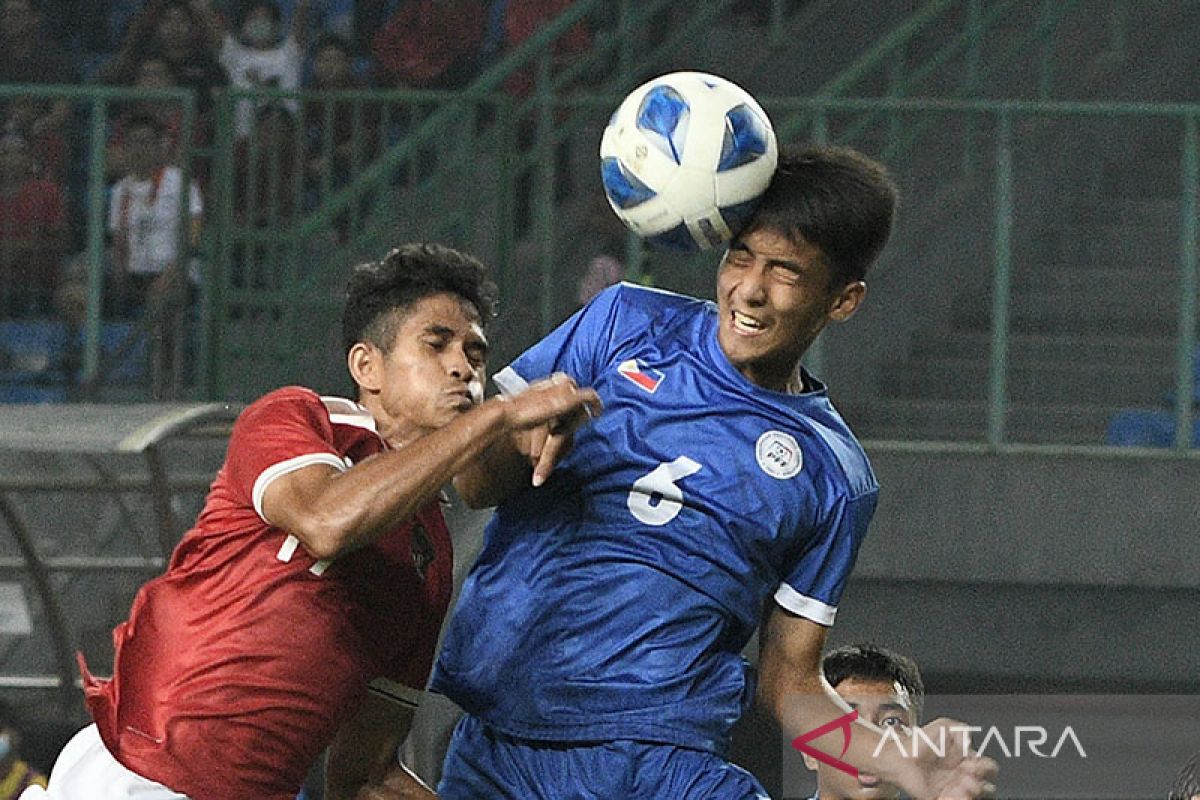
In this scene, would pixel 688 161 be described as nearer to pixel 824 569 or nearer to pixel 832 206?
pixel 832 206

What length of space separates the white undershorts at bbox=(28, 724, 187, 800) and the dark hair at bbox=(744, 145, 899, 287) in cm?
131

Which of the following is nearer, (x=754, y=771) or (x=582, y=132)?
(x=754, y=771)

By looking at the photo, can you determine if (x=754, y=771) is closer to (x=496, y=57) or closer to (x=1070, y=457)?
(x=1070, y=457)

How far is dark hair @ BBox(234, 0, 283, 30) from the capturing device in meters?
→ 9.73

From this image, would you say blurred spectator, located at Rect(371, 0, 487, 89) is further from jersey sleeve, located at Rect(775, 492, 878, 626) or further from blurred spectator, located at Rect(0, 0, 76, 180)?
jersey sleeve, located at Rect(775, 492, 878, 626)

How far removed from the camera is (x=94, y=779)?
11.5 ft

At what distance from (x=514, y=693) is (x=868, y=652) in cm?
107

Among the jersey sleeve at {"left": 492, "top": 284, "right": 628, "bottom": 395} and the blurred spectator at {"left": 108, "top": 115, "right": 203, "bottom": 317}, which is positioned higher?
the jersey sleeve at {"left": 492, "top": 284, "right": 628, "bottom": 395}

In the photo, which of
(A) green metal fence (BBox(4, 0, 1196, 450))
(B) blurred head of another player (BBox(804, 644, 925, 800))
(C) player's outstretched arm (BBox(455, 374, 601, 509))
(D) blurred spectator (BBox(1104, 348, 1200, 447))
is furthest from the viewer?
(A) green metal fence (BBox(4, 0, 1196, 450))

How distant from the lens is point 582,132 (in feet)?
24.5

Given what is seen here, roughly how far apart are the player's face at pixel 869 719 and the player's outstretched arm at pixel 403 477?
754 mm

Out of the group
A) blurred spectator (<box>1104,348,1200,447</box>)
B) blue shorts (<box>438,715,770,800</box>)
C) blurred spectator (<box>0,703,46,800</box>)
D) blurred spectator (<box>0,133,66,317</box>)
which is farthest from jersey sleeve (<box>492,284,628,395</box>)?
blurred spectator (<box>0,133,66,317</box>)

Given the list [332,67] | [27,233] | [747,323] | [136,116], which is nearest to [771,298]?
[747,323]

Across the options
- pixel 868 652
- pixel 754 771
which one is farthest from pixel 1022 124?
pixel 868 652
